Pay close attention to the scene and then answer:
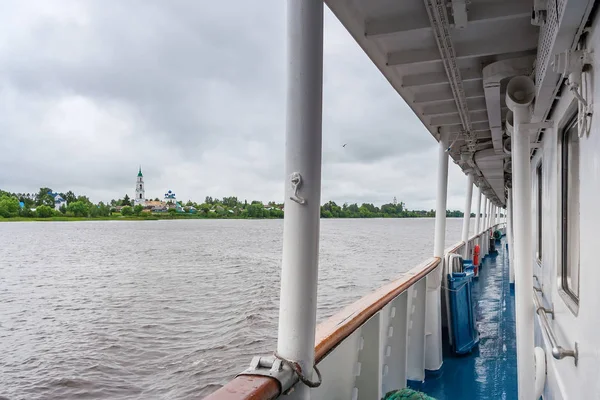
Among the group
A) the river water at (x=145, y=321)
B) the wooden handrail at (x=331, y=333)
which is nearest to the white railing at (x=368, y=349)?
the wooden handrail at (x=331, y=333)

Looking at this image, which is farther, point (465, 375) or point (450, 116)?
point (450, 116)

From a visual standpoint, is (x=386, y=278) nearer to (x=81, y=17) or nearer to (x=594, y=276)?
(x=594, y=276)

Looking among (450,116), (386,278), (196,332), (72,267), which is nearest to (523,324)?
(450,116)

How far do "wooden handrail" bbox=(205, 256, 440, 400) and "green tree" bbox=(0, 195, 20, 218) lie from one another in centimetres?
5998

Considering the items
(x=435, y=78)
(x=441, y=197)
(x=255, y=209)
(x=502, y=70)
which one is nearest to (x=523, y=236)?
(x=502, y=70)

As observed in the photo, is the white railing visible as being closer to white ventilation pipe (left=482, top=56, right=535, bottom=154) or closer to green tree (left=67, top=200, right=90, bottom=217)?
white ventilation pipe (left=482, top=56, right=535, bottom=154)

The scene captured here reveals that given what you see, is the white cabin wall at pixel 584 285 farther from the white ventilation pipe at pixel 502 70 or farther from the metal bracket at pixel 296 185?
the metal bracket at pixel 296 185

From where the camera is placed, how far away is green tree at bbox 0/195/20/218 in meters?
51.8

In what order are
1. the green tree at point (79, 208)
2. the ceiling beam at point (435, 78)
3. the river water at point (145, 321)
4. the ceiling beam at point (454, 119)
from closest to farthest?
the ceiling beam at point (435, 78) < the ceiling beam at point (454, 119) < the river water at point (145, 321) < the green tree at point (79, 208)

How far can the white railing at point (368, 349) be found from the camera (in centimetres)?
109

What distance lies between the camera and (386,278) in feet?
42.0

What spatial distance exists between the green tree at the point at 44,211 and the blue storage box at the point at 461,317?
64532 mm

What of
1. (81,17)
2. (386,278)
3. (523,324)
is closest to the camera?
(523,324)

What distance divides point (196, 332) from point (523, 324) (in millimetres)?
6982
